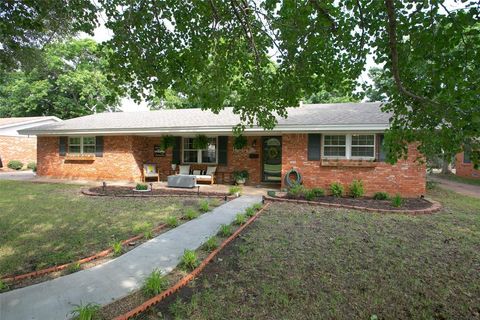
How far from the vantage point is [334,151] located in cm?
1067

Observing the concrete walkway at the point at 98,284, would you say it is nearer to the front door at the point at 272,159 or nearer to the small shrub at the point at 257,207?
the small shrub at the point at 257,207

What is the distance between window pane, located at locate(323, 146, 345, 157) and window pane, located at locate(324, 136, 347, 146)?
0.15 m

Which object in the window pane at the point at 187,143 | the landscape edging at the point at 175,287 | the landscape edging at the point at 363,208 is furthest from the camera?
the window pane at the point at 187,143

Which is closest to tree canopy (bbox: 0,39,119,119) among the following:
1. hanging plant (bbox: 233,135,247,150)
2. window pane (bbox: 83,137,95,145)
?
window pane (bbox: 83,137,95,145)

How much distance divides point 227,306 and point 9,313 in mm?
2167

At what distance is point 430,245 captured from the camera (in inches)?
200

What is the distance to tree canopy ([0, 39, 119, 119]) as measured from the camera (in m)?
27.6

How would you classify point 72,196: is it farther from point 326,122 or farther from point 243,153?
point 326,122

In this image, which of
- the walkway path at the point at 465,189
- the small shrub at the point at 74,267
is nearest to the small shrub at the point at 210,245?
the small shrub at the point at 74,267

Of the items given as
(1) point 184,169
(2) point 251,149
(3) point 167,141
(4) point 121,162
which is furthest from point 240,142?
(4) point 121,162

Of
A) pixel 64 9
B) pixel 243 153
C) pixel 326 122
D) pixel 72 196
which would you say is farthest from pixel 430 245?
pixel 72 196

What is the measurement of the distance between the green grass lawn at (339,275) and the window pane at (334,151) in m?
4.44

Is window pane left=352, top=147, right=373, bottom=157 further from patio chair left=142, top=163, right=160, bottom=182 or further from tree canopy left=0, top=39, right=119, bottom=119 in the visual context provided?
tree canopy left=0, top=39, right=119, bottom=119

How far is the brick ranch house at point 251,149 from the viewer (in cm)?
1000
